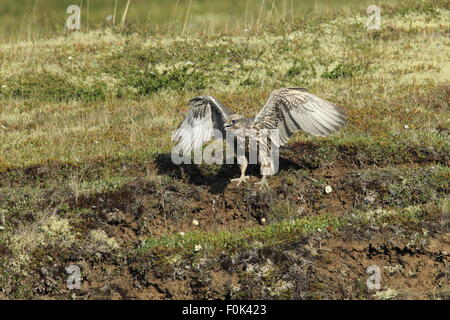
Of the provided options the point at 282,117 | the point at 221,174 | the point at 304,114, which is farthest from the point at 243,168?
the point at 304,114

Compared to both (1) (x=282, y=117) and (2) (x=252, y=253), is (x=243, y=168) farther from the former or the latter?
(2) (x=252, y=253)

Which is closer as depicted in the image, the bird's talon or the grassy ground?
the grassy ground

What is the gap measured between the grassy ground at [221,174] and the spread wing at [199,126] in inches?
19.4

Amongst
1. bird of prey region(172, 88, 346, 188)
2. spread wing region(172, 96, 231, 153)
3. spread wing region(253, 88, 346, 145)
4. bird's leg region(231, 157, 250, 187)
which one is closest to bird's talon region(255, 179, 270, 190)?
bird of prey region(172, 88, 346, 188)

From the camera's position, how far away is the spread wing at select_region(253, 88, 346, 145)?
37.8ft

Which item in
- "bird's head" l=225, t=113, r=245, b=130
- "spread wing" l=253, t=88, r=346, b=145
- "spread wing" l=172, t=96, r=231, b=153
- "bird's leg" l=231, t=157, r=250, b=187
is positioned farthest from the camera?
"spread wing" l=172, t=96, r=231, b=153

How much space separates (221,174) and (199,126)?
34.5 inches

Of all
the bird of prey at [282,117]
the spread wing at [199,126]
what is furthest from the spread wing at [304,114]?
the spread wing at [199,126]

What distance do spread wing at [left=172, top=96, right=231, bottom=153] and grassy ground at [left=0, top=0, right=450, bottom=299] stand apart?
493 millimetres

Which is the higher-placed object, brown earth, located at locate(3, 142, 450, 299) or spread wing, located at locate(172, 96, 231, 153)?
spread wing, located at locate(172, 96, 231, 153)

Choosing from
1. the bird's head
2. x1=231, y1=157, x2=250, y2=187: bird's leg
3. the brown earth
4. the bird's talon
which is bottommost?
the brown earth

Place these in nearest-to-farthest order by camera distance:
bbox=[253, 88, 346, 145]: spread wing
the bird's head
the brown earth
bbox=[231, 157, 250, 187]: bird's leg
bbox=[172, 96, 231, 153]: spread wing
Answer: the brown earth → the bird's head → bbox=[253, 88, 346, 145]: spread wing → bbox=[231, 157, 250, 187]: bird's leg → bbox=[172, 96, 231, 153]: spread wing

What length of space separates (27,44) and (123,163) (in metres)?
9.79

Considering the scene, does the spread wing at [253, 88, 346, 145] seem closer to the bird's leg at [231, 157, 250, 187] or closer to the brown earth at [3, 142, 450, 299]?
the bird's leg at [231, 157, 250, 187]
